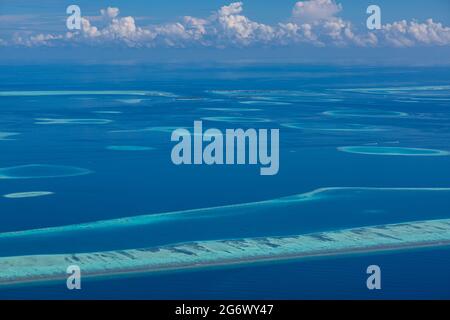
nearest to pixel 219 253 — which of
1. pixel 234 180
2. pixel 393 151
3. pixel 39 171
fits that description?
pixel 234 180

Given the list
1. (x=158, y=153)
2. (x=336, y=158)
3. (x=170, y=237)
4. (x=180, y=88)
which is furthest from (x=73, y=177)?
(x=180, y=88)

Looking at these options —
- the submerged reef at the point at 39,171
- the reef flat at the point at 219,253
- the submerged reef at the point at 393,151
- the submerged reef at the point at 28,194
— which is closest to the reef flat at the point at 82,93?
the submerged reef at the point at 393,151

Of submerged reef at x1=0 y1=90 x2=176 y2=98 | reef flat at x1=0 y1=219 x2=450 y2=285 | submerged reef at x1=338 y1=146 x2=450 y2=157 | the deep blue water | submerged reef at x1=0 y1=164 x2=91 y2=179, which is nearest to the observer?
the deep blue water

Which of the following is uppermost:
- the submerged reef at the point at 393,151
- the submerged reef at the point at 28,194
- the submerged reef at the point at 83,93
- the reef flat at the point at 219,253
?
the submerged reef at the point at 83,93

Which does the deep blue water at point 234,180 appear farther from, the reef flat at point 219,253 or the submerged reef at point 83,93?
the submerged reef at point 83,93

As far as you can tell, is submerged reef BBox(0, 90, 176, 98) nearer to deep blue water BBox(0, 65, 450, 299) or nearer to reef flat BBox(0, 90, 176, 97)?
reef flat BBox(0, 90, 176, 97)

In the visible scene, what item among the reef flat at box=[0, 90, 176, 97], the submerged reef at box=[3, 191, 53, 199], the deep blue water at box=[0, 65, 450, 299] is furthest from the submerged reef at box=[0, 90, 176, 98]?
the submerged reef at box=[3, 191, 53, 199]
